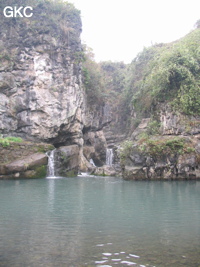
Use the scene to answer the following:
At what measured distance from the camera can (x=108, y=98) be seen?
138ft

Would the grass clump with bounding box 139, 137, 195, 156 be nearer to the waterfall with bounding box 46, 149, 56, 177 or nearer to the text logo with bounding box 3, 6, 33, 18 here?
the waterfall with bounding box 46, 149, 56, 177

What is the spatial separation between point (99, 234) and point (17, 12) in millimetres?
30297

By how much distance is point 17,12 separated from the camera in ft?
101

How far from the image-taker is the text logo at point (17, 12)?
30609mm

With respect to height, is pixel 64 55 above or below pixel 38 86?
above

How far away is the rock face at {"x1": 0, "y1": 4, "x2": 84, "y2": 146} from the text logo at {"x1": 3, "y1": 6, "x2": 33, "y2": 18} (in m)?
0.49

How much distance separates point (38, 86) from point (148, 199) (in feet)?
68.7

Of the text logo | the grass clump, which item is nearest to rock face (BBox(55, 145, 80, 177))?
the grass clump

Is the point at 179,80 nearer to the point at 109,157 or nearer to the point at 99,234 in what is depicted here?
the point at 109,157

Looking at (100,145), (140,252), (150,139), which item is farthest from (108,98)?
(140,252)

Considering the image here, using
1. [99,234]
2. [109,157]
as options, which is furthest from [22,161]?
[99,234]

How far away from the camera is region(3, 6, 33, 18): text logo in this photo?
30.6 meters

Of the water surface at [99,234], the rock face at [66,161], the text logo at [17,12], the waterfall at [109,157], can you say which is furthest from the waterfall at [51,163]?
the text logo at [17,12]

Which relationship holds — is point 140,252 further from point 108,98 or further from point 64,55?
point 108,98
